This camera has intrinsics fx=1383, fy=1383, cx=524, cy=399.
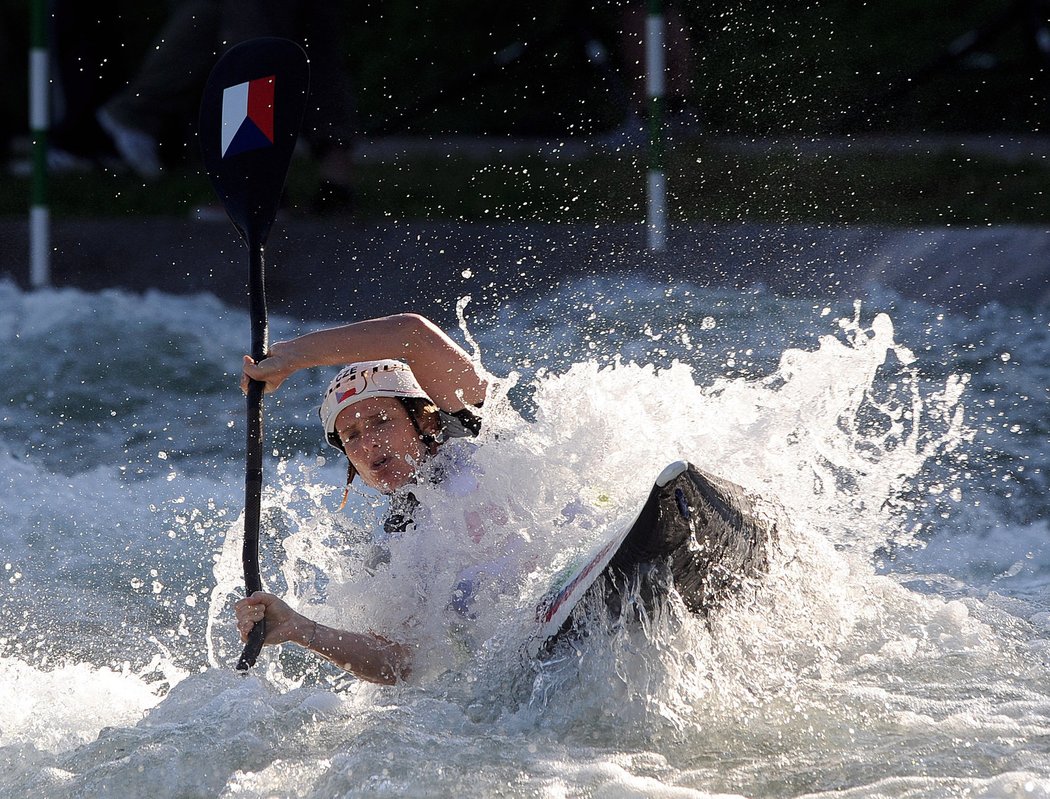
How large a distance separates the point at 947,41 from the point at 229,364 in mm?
5032

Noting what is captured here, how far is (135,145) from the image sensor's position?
24.9 ft

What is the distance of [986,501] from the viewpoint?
443 centimetres

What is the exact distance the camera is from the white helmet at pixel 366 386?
10.5 feet

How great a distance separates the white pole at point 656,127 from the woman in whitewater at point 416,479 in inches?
111

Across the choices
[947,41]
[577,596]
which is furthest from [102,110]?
[577,596]

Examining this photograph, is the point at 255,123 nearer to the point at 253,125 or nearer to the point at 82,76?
the point at 253,125

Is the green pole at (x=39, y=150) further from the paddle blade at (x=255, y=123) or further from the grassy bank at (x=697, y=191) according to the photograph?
the paddle blade at (x=255, y=123)

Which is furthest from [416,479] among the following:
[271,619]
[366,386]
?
[271,619]

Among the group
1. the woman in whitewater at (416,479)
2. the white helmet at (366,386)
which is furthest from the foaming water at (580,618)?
the white helmet at (366,386)

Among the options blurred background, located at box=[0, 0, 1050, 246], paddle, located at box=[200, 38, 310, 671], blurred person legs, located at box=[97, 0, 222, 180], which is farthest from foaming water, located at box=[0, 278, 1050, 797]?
Answer: blurred person legs, located at box=[97, 0, 222, 180]

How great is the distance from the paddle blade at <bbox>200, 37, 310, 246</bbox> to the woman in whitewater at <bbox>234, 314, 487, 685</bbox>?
0.56 metres

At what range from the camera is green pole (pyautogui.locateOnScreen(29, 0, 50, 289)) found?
6.19m

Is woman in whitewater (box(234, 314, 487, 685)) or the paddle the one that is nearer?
woman in whitewater (box(234, 314, 487, 685))

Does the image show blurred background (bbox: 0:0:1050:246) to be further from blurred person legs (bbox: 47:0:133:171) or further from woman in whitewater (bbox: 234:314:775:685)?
woman in whitewater (bbox: 234:314:775:685)
